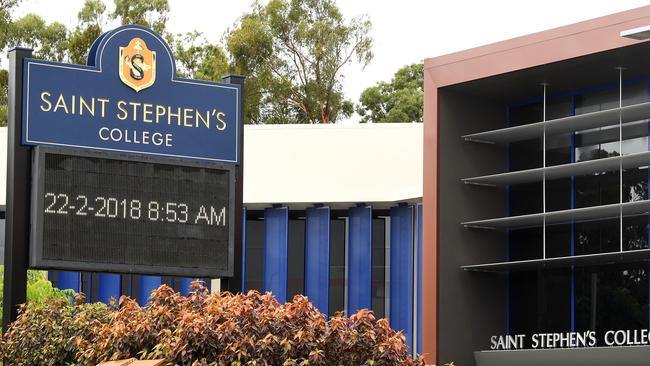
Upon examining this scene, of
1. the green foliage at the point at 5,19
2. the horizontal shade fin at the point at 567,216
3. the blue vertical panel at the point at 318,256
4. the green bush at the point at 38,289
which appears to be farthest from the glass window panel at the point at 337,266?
the green foliage at the point at 5,19

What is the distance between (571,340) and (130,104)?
9908mm

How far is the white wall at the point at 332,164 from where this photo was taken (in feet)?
135

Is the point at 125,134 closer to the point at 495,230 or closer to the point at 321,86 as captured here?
the point at 495,230

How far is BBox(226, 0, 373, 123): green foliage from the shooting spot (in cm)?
6619

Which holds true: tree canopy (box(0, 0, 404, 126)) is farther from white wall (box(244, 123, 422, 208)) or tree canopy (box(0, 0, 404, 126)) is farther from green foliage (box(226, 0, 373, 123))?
white wall (box(244, 123, 422, 208))

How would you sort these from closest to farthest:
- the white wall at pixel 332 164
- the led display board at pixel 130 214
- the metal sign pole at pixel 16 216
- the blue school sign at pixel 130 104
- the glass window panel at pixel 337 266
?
the metal sign pole at pixel 16 216, the led display board at pixel 130 214, the blue school sign at pixel 130 104, the white wall at pixel 332 164, the glass window panel at pixel 337 266

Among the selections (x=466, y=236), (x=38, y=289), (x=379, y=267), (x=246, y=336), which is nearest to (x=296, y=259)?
(x=379, y=267)

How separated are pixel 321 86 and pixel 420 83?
7.69 meters

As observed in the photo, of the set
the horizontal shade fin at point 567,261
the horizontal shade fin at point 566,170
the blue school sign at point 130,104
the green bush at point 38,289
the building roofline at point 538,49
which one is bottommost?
the green bush at point 38,289

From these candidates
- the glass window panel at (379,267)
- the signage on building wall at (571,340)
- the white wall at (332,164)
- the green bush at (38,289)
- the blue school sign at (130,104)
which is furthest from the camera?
the glass window panel at (379,267)

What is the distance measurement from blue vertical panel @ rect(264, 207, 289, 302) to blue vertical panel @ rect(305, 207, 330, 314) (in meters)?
0.64

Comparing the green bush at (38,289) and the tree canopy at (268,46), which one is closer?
the green bush at (38,289)

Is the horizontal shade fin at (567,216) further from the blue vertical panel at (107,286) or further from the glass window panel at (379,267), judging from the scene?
the blue vertical panel at (107,286)

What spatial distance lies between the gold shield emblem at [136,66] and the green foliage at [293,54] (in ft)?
140
